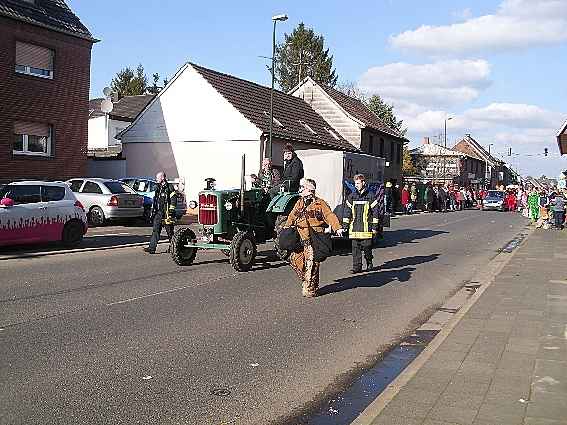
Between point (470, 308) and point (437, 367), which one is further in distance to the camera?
point (470, 308)

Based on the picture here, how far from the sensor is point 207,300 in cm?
959

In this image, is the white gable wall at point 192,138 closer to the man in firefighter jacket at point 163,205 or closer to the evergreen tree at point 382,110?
the man in firefighter jacket at point 163,205

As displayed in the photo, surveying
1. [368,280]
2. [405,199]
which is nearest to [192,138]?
[405,199]

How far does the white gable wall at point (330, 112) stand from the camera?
153ft

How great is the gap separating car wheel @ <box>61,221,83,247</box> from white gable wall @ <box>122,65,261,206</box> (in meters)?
15.6

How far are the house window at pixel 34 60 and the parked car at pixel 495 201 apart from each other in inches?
1501

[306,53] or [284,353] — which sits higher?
[306,53]

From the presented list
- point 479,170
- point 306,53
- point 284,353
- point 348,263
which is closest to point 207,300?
point 284,353

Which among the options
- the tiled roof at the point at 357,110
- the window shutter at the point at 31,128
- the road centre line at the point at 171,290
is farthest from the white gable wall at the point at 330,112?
the road centre line at the point at 171,290

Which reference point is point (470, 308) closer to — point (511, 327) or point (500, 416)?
point (511, 327)

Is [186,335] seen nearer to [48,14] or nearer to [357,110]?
[48,14]

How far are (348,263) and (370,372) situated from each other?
26.1 ft

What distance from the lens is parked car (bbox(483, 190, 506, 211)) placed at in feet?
176

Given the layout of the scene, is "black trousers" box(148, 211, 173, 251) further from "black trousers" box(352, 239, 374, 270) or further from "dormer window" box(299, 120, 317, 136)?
"dormer window" box(299, 120, 317, 136)
